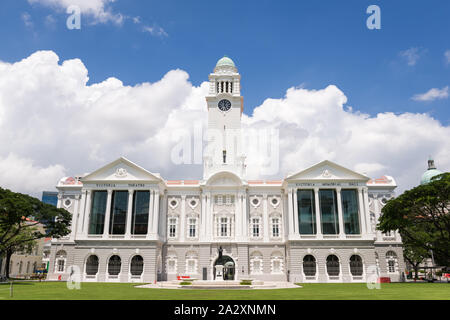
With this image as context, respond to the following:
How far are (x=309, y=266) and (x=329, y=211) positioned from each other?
8287mm

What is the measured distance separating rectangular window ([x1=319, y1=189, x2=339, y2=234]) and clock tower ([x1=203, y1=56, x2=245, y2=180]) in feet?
40.9

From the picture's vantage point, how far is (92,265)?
51.9 m

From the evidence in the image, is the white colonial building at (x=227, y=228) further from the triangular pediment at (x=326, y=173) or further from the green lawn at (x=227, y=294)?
the green lawn at (x=227, y=294)

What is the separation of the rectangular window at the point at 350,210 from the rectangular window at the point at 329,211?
4.10 ft

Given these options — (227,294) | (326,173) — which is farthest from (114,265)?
(326,173)

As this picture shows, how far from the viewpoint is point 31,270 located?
290ft

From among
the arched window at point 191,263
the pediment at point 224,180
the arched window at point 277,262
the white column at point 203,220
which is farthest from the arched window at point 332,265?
the arched window at point 191,263

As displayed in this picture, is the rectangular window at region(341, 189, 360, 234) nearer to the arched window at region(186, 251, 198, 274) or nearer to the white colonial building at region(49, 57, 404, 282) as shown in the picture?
the white colonial building at region(49, 57, 404, 282)

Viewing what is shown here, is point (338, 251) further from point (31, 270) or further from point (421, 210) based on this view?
point (31, 270)

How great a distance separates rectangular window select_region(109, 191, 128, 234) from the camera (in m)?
52.7

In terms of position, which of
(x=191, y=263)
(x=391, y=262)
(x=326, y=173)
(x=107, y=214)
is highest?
(x=326, y=173)

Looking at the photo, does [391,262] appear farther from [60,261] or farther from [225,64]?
[60,261]
